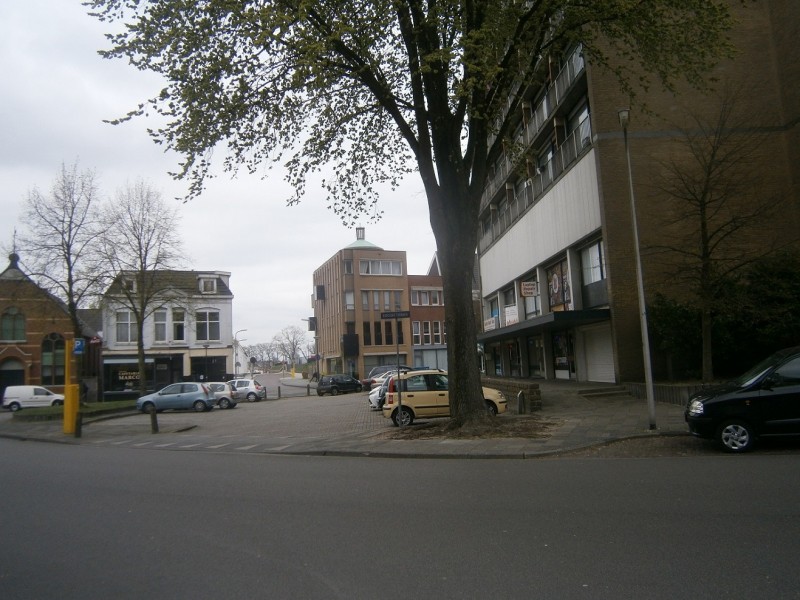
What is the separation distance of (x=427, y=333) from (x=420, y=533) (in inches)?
2358

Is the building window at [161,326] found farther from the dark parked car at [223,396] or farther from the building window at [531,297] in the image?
the building window at [531,297]

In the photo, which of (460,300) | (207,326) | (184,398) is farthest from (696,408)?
(207,326)

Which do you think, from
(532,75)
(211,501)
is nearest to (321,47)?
(532,75)

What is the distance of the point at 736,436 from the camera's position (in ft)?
33.3

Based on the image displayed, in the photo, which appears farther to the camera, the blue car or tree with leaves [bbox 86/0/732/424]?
the blue car

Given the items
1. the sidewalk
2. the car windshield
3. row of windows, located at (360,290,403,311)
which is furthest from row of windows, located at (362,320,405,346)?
the car windshield

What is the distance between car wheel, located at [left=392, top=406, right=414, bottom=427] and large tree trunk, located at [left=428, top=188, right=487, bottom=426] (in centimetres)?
239

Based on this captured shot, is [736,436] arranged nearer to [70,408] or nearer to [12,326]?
[70,408]

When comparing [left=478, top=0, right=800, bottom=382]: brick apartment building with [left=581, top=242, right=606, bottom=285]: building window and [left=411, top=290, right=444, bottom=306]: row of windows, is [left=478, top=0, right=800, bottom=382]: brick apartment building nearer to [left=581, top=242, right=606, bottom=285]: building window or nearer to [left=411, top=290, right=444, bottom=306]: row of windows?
[left=581, top=242, right=606, bottom=285]: building window

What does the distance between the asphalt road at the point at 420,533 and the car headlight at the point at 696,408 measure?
86 centimetres

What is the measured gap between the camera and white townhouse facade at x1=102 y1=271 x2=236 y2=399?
152 feet

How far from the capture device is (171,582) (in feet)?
15.6

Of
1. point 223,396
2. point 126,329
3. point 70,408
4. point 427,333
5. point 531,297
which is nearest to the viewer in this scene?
point 70,408

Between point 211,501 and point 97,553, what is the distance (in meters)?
2.26
